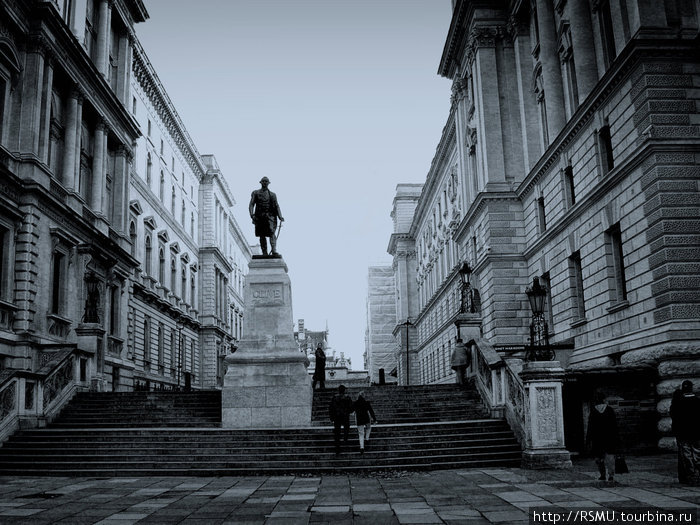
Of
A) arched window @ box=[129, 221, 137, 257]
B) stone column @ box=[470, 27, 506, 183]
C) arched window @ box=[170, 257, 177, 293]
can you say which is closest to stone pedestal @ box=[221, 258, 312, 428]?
stone column @ box=[470, 27, 506, 183]

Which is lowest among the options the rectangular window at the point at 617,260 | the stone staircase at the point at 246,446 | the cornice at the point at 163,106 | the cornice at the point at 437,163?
the stone staircase at the point at 246,446

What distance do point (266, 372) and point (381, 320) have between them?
247 ft

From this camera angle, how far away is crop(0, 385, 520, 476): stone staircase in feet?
49.9

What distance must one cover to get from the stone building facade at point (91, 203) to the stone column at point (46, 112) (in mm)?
52

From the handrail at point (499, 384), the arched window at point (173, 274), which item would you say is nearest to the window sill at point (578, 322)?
the handrail at point (499, 384)

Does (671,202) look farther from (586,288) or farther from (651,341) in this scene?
(586,288)

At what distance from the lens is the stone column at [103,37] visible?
35188 mm

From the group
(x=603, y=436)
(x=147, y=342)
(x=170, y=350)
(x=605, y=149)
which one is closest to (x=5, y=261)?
(x=147, y=342)

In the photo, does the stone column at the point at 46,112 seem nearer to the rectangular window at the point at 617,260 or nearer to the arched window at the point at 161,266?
the arched window at the point at 161,266

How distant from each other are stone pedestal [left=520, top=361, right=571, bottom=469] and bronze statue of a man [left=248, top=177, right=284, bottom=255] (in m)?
9.07

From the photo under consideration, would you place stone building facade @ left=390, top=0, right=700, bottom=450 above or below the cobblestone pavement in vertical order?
above

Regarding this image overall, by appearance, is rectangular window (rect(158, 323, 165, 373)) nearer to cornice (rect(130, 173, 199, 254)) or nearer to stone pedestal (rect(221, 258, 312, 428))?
cornice (rect(130, 173, 199, 254))

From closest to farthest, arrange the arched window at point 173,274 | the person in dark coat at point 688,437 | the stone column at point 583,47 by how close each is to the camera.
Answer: the person in dark coat at point 688,437
the stone column at point 583,47
the arched window at point 173,274

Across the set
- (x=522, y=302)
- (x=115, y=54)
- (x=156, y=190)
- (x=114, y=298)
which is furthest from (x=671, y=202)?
(x=156, y=190)
